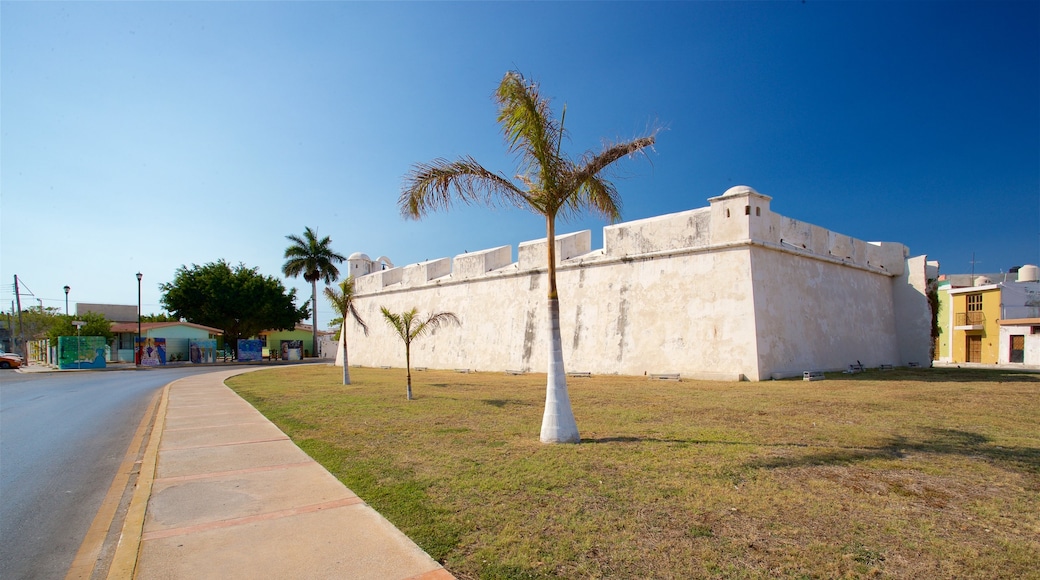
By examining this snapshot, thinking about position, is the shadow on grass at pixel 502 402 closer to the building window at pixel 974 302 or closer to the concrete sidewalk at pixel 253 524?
the concrete sidewalk at pixel 253 524

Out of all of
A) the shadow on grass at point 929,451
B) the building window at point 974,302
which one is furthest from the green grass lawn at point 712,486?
the building window at point 974,302

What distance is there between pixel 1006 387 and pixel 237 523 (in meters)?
15.7

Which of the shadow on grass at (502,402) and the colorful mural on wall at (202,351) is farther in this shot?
the colorful mural on wall at (202,351)

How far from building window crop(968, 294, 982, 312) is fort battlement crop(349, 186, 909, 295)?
16.0 meters

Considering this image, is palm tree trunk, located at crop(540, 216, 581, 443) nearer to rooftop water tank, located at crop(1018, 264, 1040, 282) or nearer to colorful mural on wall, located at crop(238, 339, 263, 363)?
rooftop water tank, located at crop(1018, 264, 1040, 282)

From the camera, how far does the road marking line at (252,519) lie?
3.92 metres

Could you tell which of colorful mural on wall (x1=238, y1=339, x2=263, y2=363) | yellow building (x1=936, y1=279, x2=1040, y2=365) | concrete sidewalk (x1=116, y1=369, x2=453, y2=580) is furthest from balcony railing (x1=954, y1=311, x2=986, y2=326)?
colorful mural on wall (x1=238, y1=339, x2=263, y2=363)

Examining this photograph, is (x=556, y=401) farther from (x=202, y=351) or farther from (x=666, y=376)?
(x=202, y=351)

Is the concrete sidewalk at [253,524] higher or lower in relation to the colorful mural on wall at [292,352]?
higher

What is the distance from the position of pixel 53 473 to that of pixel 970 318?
4285 cm

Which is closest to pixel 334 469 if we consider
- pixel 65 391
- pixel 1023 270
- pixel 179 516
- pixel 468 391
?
pixel 179 516

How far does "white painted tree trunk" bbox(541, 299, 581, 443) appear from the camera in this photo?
6.55 m

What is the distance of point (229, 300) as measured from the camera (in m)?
46.0

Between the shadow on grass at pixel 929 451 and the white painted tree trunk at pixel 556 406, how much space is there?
2187mm
